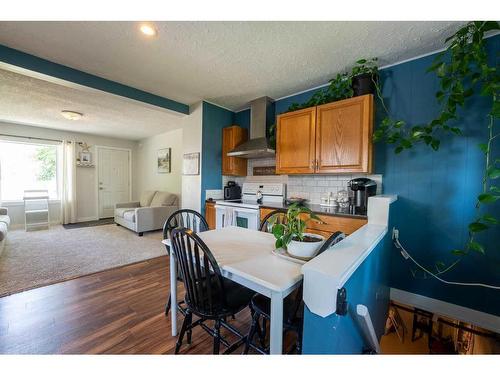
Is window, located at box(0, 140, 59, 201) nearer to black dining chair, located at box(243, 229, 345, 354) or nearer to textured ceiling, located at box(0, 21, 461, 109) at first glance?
textured ceiling, located at box(0, 21, 461, 109)

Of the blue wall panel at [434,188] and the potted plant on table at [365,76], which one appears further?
the potted plant on table at [365,76]

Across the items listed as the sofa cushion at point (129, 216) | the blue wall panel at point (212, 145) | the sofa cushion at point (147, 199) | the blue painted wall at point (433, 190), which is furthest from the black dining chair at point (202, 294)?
the sofa cushion at point (147, 199)

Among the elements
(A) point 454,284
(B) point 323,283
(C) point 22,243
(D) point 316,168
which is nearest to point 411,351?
(A) point 454,284

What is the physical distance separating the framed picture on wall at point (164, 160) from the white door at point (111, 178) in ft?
5.33

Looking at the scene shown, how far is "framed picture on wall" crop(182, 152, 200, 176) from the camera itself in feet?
10.9

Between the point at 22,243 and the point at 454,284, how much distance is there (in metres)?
6.10

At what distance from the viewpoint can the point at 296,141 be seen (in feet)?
8.71

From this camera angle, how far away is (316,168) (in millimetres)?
2488

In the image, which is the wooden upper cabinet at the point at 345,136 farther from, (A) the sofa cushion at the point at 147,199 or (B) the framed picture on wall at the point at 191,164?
(A) the sofa cushion at the point at 147,199

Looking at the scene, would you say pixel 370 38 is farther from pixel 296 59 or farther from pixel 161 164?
pixel 161 164

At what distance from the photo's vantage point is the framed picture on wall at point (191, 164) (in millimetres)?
3332

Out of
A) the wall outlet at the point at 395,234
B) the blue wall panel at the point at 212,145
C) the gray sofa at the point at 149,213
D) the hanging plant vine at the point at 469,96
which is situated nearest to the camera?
the hanging plant vine at the point at 469,96

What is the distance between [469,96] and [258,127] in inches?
88.2
